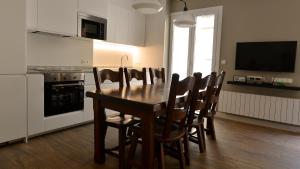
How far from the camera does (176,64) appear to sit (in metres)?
5.35

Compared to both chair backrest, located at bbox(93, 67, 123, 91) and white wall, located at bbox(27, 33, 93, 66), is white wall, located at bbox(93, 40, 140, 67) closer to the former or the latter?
white wall, located at bbox(27, 33, 93, 66)

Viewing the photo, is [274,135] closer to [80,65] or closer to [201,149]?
[201,149]

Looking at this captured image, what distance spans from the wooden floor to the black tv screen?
1.21 metres

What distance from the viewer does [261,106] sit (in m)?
4.00

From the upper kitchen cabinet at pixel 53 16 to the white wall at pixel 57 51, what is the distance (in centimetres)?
32

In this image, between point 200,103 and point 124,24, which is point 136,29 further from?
point 200,103

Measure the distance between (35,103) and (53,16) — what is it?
1341mm

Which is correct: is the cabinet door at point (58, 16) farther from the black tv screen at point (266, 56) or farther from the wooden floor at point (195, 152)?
the black tv screen at point (266, 56)

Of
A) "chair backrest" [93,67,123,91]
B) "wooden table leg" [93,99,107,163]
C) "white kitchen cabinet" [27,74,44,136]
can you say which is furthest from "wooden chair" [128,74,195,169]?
"white kitchen cabinet" [27,74,44,136]

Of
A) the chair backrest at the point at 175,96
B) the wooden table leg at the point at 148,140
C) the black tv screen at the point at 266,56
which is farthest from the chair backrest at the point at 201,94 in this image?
the black tv screen at the point at 266,56

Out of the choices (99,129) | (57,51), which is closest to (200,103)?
(99,129)

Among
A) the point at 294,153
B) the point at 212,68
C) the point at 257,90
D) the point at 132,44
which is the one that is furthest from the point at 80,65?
the point at 294,153

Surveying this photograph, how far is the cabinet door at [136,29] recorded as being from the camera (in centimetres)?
500

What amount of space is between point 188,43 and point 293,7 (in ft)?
6.78
